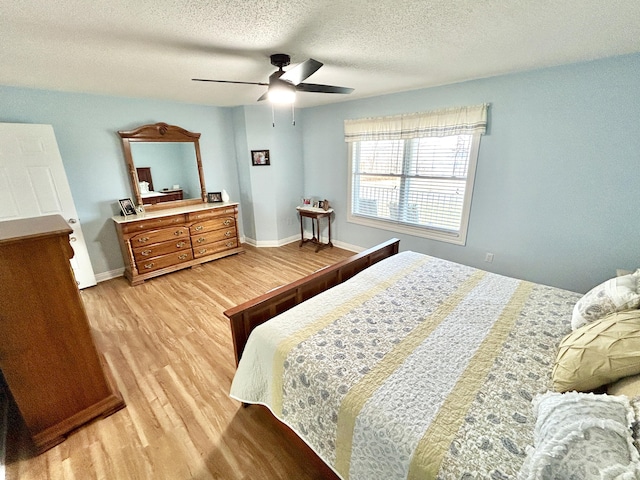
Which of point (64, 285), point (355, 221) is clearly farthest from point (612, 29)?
point (64, 285)

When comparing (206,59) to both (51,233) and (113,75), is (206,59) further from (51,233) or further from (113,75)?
(51,233)

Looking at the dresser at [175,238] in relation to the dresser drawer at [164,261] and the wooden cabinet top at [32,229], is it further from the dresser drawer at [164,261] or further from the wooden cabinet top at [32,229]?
the wooden cabinet top at [32,229]

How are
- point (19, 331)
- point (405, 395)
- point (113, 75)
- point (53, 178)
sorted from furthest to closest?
point (53, 178) < point (113, 75) < point (19, 331) < point (405, 395)

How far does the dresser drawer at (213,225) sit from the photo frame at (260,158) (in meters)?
1.00

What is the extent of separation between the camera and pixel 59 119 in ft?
9.68

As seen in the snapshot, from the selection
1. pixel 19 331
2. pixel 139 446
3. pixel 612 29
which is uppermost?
pixel 612 29

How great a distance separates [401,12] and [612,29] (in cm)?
140

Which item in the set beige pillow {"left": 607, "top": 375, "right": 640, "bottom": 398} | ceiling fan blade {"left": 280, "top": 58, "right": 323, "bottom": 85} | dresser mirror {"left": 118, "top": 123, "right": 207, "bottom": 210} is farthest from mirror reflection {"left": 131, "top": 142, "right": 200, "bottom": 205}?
beige pillow {"left": 607, "top": 375, "right": 640, "bottom": 398}

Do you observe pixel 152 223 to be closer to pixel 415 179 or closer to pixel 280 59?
pixel 280 59

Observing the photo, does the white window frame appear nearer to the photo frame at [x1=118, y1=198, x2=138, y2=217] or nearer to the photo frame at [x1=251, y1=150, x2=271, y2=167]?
the photo frame at [x1=251, y1=150, x2=271, y2=167]

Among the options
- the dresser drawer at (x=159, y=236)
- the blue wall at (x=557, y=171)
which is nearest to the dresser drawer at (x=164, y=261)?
the dresser drawer at (x=159, y=236)

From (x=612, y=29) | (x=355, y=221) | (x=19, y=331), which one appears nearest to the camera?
(x=19, y=331)

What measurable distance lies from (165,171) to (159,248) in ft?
3.78

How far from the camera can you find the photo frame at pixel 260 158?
428 cm
